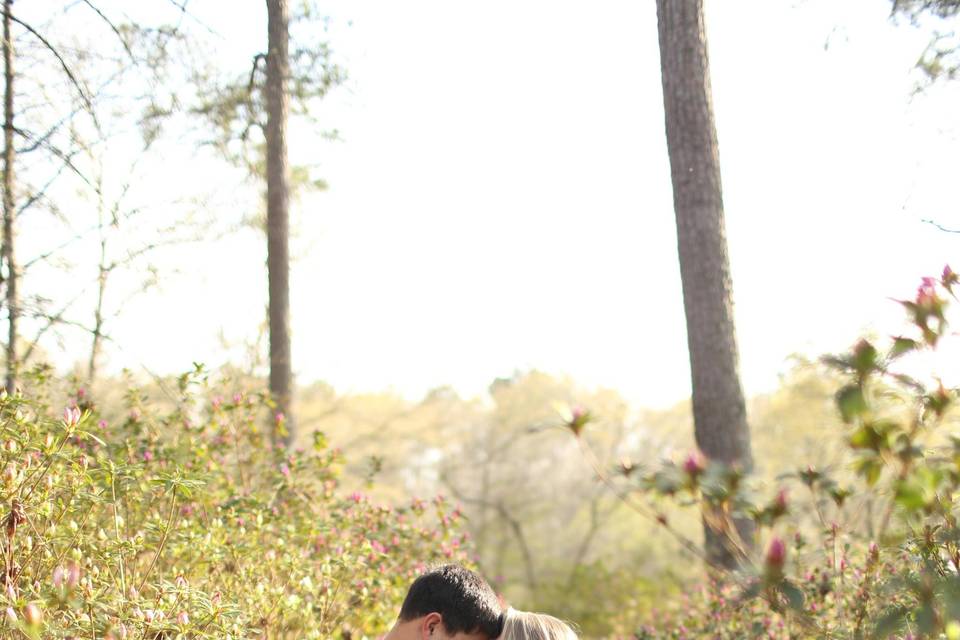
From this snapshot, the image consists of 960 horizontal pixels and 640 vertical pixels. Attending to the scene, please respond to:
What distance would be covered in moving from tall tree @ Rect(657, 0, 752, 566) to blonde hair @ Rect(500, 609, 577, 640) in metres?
2.48

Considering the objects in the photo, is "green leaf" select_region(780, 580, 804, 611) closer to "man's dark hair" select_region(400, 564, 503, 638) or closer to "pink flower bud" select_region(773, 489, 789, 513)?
"pink flower bud" select_region(773, 489, 789, 513)

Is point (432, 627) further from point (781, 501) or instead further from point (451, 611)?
point (781, 501)

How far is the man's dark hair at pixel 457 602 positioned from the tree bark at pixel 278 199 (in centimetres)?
473

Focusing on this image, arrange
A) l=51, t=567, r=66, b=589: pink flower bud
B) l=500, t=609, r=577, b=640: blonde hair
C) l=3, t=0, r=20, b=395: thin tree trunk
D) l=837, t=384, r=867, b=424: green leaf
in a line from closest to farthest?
l=837, t=384, r=867, b=424: green leaf
l=51, t=567, r=66, b=589: pink flower bud
l=500, t=609, r=577, b=640: blonde hair
l=3, t=0, r=20, b=395: thin tree trunk

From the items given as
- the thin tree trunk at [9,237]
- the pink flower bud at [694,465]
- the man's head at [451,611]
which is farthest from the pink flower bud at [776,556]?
the thin tree trunk at [9,237]

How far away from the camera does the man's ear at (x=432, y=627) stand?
11.5 ft

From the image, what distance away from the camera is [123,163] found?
8172 millimetres

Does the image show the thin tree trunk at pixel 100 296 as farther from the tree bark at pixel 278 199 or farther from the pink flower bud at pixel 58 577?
the pink flower bud at pixel 58 577

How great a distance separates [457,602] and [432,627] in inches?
4.9

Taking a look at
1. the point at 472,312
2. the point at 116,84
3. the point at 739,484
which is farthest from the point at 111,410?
the point at 472,312

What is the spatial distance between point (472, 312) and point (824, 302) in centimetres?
1064

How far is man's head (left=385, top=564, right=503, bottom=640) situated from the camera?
3490 mm

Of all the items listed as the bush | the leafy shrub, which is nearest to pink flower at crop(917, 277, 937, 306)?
the leafy shrub

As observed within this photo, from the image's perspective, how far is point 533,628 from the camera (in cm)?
324
